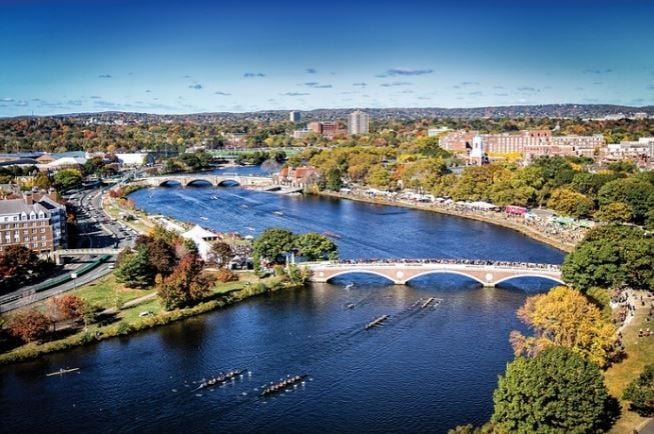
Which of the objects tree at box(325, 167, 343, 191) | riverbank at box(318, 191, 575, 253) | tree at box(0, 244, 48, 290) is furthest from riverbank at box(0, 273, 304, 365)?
tree at box(325, 167, 343, 191)

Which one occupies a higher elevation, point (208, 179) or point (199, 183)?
point (208, 179)

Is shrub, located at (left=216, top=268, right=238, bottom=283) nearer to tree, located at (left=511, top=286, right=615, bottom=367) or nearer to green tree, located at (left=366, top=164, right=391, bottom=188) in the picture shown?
tree, located at (left=511, top=286, right=615, bottom=367)

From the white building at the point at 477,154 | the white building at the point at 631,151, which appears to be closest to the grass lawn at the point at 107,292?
the white building at the point at 477,154

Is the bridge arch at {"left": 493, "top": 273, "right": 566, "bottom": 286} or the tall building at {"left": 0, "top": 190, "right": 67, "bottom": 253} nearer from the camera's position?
Result: the bridge arch at {"left": 493, "top": 273, "right": 566, "bottom": 286}

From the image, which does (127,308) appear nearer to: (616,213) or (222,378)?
(222,378)

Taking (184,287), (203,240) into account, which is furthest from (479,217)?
(184,287)

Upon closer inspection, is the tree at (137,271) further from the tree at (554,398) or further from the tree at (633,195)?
the tree at (633,195)
